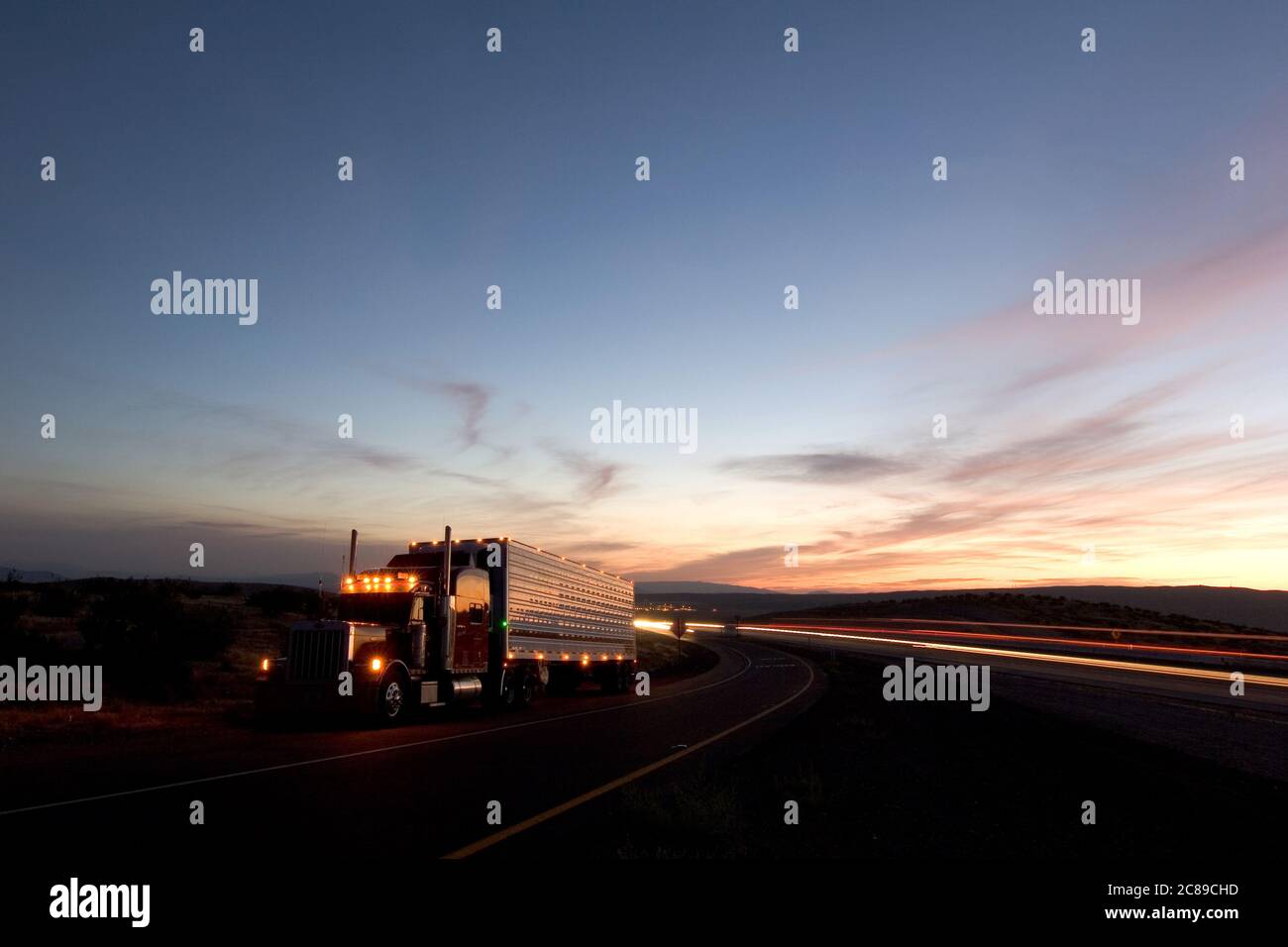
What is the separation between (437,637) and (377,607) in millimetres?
1497

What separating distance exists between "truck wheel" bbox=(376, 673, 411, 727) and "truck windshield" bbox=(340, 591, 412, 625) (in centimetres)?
138

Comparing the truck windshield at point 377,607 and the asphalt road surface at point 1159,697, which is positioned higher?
the truck windshield at point 377,607

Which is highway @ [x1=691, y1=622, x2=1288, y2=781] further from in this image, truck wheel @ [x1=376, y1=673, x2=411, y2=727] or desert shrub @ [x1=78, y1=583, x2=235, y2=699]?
desert shrub @ [x1=78, y1=583, x2=235, y2=699]

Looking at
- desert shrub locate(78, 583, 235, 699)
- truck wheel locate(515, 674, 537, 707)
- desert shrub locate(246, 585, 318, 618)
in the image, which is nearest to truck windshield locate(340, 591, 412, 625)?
truck wheel locate(515, 674, 537, 707)

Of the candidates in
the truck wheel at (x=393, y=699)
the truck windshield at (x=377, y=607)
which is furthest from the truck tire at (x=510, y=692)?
the truck windshield at (x=377, y=607)

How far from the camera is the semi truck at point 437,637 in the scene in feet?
58.5

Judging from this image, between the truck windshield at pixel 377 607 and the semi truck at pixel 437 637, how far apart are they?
22 millimetres

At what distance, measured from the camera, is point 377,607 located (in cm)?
1981

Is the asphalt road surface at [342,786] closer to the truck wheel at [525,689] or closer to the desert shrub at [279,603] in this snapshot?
the truck wheel at [525,689]

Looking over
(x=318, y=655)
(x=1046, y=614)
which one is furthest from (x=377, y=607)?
(x=1046, y=614)

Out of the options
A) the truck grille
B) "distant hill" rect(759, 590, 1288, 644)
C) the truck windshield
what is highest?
the truck windshield

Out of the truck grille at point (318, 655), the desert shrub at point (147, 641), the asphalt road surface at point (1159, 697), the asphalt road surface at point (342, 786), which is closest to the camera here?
the asphalt road surface at point (342, 786)

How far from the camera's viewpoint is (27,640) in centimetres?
2511

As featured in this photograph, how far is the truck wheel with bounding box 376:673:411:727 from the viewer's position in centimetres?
1806
